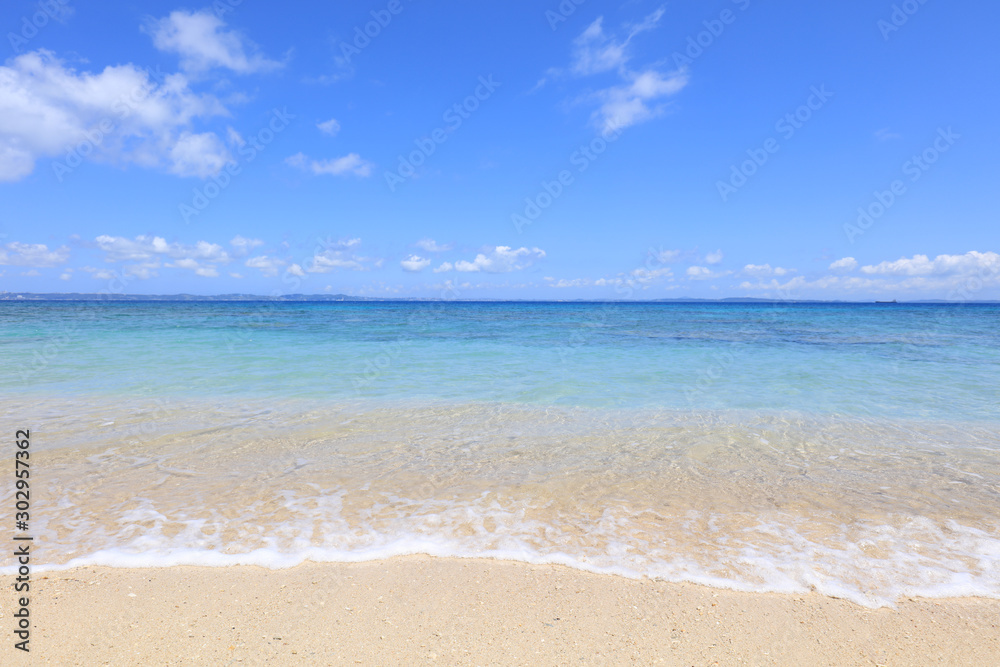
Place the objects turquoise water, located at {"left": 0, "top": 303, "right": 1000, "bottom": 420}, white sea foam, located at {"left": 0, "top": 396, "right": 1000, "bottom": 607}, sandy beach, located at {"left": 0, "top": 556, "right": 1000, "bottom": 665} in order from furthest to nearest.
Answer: turquoise water, located at {"left": 0, "top": 303, "right": 1000, "bottom": 420}
white sea foam, located at {"left": 0, "top": 396, "right": 1000, "bottom": 607}
sandy beach, located at {"left": 0, "top": 556, "right": 1000, "bottom": 665}

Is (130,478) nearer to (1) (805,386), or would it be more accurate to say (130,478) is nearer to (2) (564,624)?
(2) (564,624)

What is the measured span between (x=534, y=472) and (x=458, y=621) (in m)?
2.55

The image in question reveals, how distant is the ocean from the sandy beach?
206 millimetres

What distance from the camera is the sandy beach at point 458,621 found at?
8.51 feet

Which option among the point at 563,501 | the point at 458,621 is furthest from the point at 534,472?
the point at 458,621

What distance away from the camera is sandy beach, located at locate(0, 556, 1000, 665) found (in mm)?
2594

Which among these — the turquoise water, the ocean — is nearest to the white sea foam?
the ocean

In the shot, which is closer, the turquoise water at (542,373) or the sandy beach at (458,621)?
the sandy beach at (458,621)

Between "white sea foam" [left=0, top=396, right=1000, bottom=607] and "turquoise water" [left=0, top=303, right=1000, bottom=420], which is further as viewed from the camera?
"turquoise water" [left=0, top=303, right=1000, bottom=420]

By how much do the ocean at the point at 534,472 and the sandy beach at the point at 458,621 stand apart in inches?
8.1

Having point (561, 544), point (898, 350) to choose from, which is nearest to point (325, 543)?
point (561, 544)

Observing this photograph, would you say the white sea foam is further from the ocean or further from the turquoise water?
the turquoise water

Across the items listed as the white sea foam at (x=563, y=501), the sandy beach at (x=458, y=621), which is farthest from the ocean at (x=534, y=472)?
the sandy beach at (x=458, y=621)

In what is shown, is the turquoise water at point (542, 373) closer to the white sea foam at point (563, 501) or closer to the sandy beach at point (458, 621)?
the white sea foam at point (563, 501)
